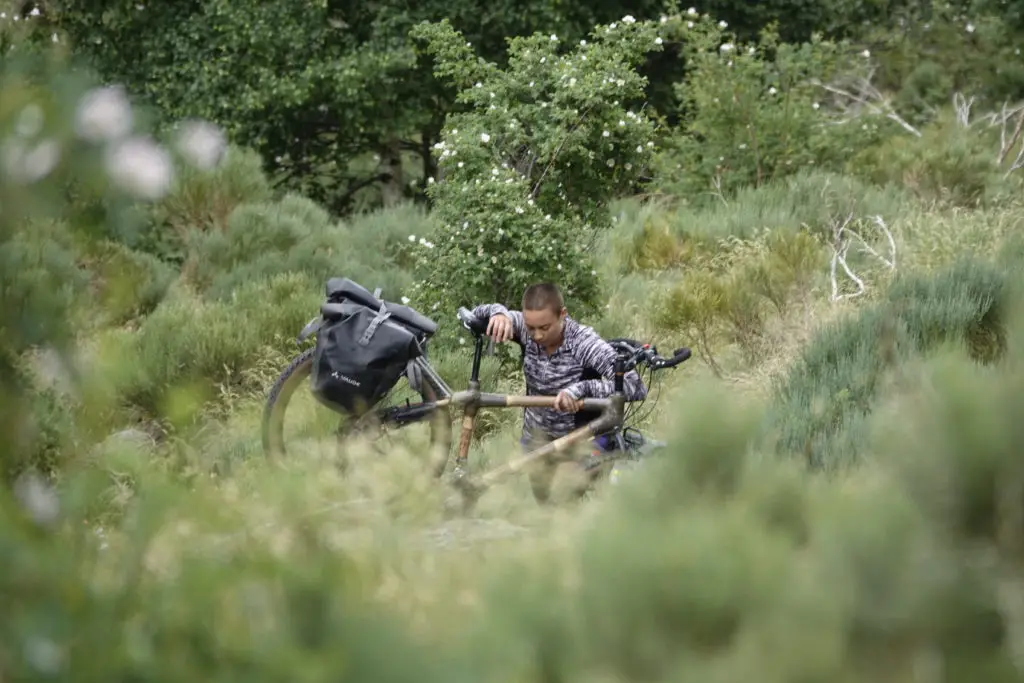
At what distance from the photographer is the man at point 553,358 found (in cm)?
575

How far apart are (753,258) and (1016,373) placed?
7155 millimetres

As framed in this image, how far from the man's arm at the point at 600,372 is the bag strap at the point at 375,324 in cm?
81

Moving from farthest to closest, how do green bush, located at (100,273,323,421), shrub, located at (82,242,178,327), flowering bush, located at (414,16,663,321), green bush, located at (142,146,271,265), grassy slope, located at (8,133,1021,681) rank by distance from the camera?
1. green bush, located at (142,146,271,265)
2. shrub, located at (82,242,178,327)
3. green bush, located at (100,273,323,421)
4. flowering bush, located at (414,16,663,321)
5. grassy slope, located at (8,133,1021,681)

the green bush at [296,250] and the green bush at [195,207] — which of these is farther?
the green bush at [195,207]

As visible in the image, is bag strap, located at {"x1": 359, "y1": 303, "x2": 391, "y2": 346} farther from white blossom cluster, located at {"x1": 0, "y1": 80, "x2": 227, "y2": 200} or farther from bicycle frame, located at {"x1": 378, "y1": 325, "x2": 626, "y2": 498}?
white blossom cluster, located at {"x1": 0, "y1": 80, "x2": 227, "y2": 200}

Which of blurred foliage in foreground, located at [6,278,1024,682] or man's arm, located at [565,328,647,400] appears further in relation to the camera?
Result: man's arm, located at [565,328,647,400]

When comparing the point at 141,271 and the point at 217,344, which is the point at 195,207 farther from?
the point at 217,344

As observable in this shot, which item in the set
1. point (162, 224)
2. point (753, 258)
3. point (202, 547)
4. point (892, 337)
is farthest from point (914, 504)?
point (162, 224)

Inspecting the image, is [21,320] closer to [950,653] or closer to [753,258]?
[950,653]

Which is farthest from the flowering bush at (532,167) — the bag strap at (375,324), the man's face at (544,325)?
the bag strap at (375,324)

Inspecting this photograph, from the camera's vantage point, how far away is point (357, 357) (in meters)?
5.26

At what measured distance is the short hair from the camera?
576 cm

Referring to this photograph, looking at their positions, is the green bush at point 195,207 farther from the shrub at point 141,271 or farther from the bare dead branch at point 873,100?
the bare dead branch at point 873,100

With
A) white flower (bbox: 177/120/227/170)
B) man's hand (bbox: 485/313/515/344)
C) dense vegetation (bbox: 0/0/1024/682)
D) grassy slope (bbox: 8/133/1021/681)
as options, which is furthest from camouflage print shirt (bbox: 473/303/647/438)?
white flower (bbox: 177/120/227/170)
